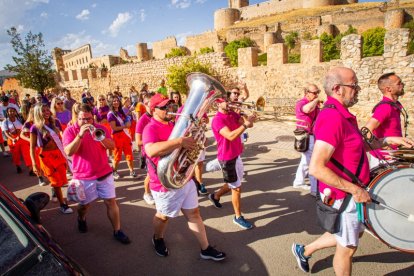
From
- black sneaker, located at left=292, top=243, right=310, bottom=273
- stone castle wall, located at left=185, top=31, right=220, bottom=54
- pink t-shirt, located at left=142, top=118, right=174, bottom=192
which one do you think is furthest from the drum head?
stone castle wall, located at left=185, top=31, right=220, bottom=54

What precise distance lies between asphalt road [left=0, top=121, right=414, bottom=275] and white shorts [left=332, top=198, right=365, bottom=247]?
0.91m

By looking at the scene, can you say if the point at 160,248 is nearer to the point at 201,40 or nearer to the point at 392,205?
the point at 392,205

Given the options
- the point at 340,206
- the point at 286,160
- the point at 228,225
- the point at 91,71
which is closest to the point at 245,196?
the point at 228,225

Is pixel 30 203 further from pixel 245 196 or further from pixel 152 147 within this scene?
pixel 245 196

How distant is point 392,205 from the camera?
7.33 ft

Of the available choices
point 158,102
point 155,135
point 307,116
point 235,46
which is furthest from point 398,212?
point 235,46

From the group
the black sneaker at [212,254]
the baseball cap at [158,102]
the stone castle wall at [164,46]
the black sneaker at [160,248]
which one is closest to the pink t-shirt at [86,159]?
the baseball cap at [158,102]

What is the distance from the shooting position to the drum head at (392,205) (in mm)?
2229

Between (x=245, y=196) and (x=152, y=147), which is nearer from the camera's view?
(x=152, y=147)

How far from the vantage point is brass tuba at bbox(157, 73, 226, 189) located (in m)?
2.73

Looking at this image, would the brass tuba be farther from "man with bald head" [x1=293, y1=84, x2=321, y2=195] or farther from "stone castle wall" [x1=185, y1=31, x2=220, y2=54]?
"stone castle wall" [x1=185, y1=31, x2=220, y2=54]

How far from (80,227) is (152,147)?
2.32m

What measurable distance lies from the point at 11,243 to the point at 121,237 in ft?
6.69

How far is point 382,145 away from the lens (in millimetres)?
3553
